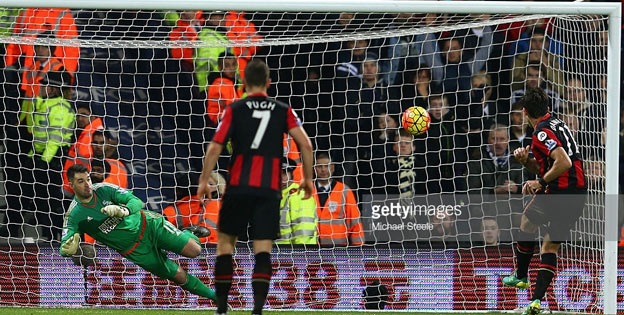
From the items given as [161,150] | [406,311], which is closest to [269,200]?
[406,311]

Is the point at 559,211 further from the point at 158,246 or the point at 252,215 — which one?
the point at 158,246

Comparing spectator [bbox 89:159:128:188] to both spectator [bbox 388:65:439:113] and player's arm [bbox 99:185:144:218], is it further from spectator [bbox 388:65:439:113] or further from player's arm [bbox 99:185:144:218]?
spectator [bbox 388:65:439:113]

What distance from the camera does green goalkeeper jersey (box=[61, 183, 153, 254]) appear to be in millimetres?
8469

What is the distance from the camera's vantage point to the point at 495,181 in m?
9.79

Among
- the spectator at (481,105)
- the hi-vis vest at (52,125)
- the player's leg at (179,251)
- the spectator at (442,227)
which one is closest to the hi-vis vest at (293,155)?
the spectator at (442,227)

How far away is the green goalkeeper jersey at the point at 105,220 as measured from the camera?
8.47m

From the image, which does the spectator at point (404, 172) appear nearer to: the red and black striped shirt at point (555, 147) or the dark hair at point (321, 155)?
the dark hair at point (321, 155)

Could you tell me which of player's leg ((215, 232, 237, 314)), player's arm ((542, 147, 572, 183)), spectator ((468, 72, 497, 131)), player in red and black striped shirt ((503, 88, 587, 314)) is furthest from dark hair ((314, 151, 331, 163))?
→ player's leg ((215, 232, 237, 314))

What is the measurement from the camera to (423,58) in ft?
34.0

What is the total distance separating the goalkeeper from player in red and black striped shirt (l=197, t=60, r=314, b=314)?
239 centimetres

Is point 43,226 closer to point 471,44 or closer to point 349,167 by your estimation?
point 349,167

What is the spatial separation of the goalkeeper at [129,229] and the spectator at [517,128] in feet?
11.9

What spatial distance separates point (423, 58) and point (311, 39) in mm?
1554

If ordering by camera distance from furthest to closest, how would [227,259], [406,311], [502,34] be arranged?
[502,34] < [406,311] < [227,259]
